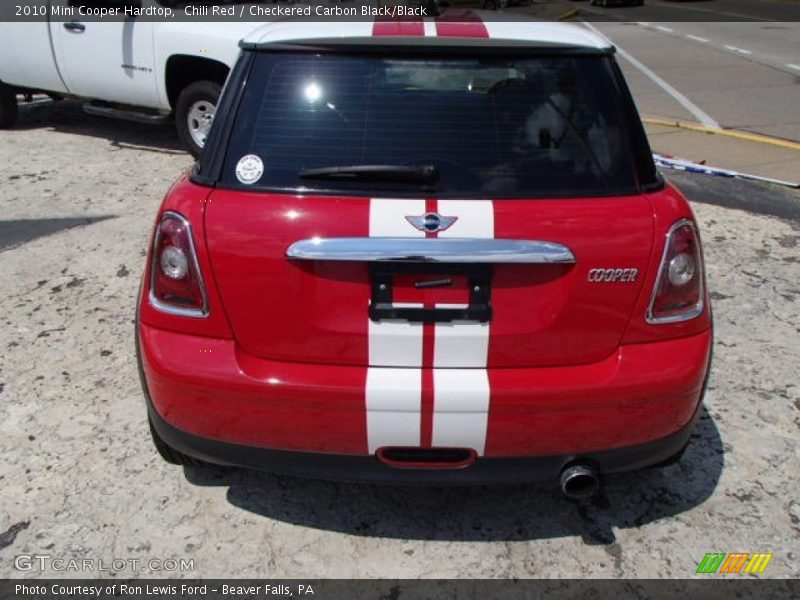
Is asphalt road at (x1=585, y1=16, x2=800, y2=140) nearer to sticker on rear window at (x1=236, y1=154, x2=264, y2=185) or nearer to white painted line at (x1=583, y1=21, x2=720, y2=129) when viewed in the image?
white painted line at (x1=583, y1=21, x2=720, y2=129)

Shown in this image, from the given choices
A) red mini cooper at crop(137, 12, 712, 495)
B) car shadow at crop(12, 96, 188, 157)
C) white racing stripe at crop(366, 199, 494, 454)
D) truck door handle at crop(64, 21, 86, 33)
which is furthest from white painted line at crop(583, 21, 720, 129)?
white racing stripe at crop(366, 199, 494, 454)

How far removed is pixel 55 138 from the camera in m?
8.04

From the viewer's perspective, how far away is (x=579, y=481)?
219 cm

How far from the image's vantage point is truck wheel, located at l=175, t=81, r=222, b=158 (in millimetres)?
6703

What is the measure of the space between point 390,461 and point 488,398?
37 centimetres

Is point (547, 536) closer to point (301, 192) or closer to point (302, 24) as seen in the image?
point (301, 192)

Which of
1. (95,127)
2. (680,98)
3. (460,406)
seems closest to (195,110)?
(95,127)

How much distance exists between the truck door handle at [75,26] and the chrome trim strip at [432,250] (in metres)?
6.51

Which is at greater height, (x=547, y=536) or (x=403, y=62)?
(x=403, y=62)

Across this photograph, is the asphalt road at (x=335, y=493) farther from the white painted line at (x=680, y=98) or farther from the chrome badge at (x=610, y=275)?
the white painted line at (x=680, y=98)

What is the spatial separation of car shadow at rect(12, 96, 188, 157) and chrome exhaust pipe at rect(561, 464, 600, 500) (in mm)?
6202

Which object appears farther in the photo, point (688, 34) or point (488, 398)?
Answer: point (688, 34)

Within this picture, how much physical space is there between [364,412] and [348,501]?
2.30ft

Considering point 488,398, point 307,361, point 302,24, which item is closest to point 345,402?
point 307,361
